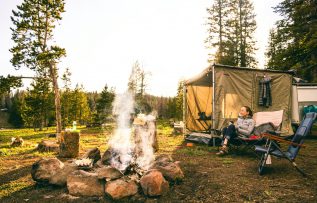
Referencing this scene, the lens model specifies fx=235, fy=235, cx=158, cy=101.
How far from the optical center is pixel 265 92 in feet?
26.9

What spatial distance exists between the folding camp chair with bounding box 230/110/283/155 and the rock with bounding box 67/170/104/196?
3536mm

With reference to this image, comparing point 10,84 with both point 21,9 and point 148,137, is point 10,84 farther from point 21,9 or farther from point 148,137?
point 148,137

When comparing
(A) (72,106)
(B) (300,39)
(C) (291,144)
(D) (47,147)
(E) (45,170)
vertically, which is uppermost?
(B) (300,39)

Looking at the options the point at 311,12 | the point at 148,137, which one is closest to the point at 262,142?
the point at 148,137

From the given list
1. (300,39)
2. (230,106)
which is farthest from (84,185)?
(300,39)

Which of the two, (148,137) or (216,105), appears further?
(216,105)

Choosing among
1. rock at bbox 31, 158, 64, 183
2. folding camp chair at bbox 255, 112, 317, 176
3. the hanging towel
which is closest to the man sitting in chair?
folding camp chair at bbox 255, 112, 317, 176

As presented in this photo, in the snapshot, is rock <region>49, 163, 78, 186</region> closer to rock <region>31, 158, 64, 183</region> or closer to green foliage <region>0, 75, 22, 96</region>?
rock <region>31, 158, 64, 183</region>

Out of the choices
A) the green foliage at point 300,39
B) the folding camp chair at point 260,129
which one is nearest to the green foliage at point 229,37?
the green foliage at point 300,39

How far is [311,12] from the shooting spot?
1096cm

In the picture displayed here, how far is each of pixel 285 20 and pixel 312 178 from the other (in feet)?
39.6

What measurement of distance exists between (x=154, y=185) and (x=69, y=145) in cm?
392

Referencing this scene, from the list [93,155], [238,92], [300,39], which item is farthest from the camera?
[300,39]

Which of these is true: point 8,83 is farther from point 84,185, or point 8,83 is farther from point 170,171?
point 170,171
